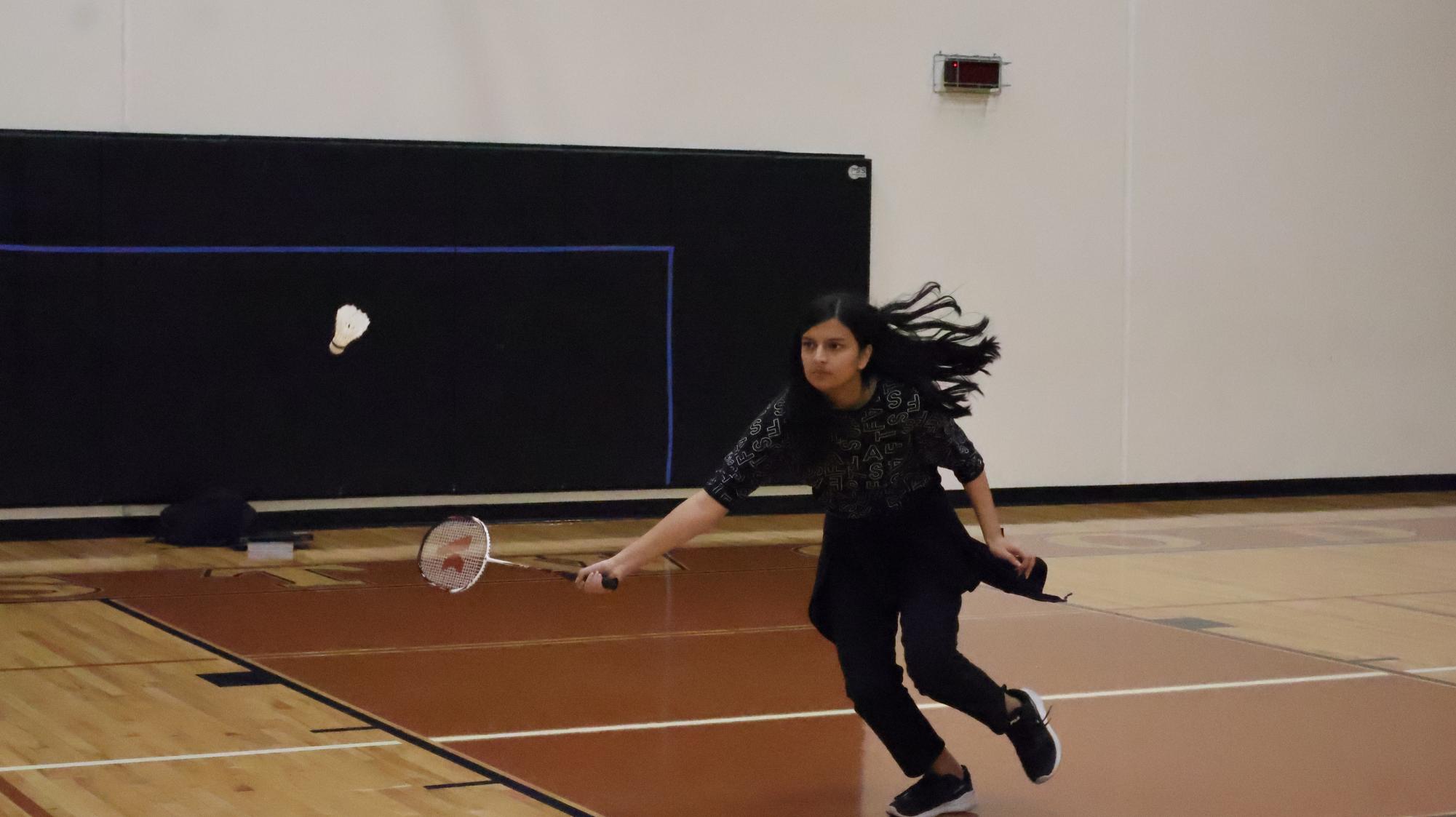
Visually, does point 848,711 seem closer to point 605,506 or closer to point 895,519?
point 895,519

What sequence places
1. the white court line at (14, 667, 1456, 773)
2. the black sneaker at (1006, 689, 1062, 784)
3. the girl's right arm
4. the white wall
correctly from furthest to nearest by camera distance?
the white wall, the white court line at (14, 667, 1456, 773), the black sneaker at (1006, 689, 1062, 784), the girl's right arm

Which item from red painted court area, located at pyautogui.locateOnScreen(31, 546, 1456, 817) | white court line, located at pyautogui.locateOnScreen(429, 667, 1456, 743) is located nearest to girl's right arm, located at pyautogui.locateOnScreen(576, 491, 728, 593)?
red painted court area, located at pyautogui.locateOnScreen(31, 546, 1456, 817)

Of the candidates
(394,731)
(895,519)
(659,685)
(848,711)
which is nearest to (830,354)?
(895,519)

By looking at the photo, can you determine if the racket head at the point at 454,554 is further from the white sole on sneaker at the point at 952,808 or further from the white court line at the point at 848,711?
the white sole on sneaker at the point at 952,808

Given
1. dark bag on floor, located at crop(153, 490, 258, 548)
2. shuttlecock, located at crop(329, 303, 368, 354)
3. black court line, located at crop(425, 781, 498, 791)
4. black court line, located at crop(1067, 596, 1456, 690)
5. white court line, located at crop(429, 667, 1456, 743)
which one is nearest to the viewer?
black court line, located at crop(425, 781, 498, 791)

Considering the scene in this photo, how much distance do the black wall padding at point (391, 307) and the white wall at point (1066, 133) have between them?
31 cm

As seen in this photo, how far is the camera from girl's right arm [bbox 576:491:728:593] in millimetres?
4117

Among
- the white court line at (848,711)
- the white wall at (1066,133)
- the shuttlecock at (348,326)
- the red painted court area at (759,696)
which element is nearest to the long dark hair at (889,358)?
the red painted court area at (759,696)

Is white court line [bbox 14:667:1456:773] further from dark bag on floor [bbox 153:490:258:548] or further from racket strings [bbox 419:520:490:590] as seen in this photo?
dark bag on floor [bbox 153:490:258:548]

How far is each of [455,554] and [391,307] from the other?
19.6 ft

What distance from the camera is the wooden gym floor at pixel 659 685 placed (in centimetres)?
485

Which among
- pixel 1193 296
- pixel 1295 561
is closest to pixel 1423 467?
pixel 1193 296

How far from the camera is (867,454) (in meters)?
4.57

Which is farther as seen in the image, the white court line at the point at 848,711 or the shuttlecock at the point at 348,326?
the shuttlecock at the point at 348,326
